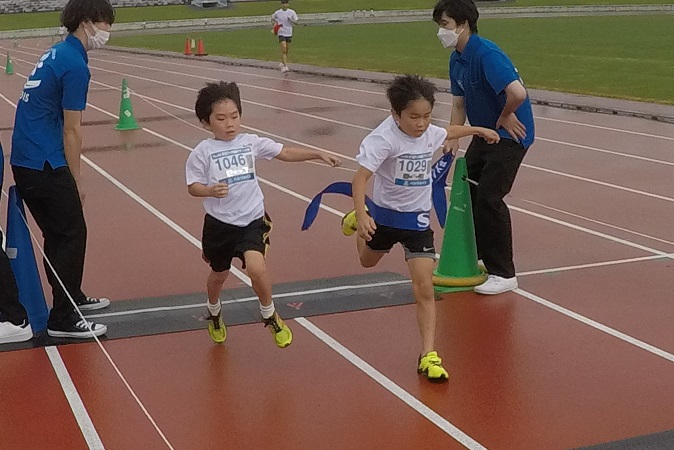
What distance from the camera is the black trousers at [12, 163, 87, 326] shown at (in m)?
6.06

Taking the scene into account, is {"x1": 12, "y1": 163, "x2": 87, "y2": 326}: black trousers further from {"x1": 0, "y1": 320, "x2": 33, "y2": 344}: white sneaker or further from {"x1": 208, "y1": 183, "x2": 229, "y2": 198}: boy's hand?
{"x1": 208, "y1": 183, "x2": 229, "y2": 198}: boy's hand

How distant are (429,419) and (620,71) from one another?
1920cm

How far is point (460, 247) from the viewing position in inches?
287

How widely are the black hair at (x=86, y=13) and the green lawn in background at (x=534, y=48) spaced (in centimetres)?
1338

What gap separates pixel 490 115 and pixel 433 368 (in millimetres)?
2320

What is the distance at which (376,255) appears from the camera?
618 centimetres

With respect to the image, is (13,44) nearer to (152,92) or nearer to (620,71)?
(152,92)

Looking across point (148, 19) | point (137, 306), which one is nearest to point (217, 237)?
point (137, 306)

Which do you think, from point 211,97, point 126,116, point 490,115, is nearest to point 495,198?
point 490,115

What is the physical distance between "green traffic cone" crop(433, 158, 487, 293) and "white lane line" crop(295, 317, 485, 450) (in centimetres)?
129

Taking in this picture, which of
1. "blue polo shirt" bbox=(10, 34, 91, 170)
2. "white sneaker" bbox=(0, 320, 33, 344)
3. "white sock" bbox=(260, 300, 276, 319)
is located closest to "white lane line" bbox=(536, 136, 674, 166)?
"white sock" bbox=(260, 300, 276, 319)

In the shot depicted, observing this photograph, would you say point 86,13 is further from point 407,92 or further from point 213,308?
point 407,92

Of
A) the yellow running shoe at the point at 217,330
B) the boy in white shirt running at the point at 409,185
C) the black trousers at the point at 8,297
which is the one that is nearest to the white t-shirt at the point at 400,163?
the boy in white shirt running at the point at 409,185

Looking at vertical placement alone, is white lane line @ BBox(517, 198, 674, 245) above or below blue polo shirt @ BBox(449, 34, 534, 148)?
below
